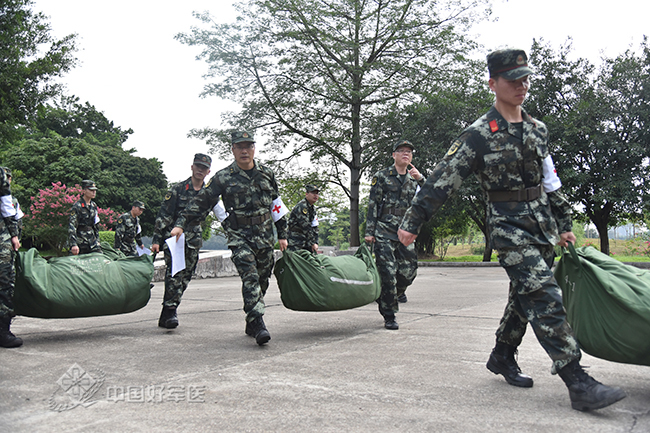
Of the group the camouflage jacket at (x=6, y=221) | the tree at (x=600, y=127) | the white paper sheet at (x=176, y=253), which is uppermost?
the tree at (x=600, y=127)

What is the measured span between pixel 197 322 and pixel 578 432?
181 inches

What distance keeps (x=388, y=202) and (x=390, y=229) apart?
34 cm

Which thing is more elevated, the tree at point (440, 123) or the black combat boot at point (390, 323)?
the tree at point (440, 123)

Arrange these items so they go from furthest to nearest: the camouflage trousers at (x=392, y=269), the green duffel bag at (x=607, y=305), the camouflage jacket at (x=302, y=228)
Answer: the camouflage jacket at (x=302, y=228)
the camouflage trousers at (x=392, y=269)
the green duffel bag at (x=607, y=305)

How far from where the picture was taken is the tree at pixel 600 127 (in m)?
20.9

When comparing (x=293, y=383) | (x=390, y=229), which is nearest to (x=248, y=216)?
(x=390, y=229)

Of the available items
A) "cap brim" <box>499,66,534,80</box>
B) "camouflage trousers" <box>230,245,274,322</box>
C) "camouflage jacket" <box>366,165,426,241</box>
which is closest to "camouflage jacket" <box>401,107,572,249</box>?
"cap brim" <box>499,66,534,80</box>

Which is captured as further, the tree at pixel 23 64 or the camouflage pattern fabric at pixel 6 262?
the tree at pixel 23 64

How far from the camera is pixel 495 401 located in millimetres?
2922

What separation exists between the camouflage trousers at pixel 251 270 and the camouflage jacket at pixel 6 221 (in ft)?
6.43

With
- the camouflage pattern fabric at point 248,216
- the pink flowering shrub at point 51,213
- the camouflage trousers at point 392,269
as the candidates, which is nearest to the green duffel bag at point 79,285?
the camouflage pattern fabric at point 248,216

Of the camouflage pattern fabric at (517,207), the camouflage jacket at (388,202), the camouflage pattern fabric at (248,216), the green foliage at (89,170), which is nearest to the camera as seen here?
the camouflage pattern fabric at (517,207)

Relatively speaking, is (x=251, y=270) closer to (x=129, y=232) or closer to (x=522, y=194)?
(x=522, y=194)

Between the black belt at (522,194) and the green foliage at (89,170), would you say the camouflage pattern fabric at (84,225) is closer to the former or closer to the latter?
the black belt at (522,194)
